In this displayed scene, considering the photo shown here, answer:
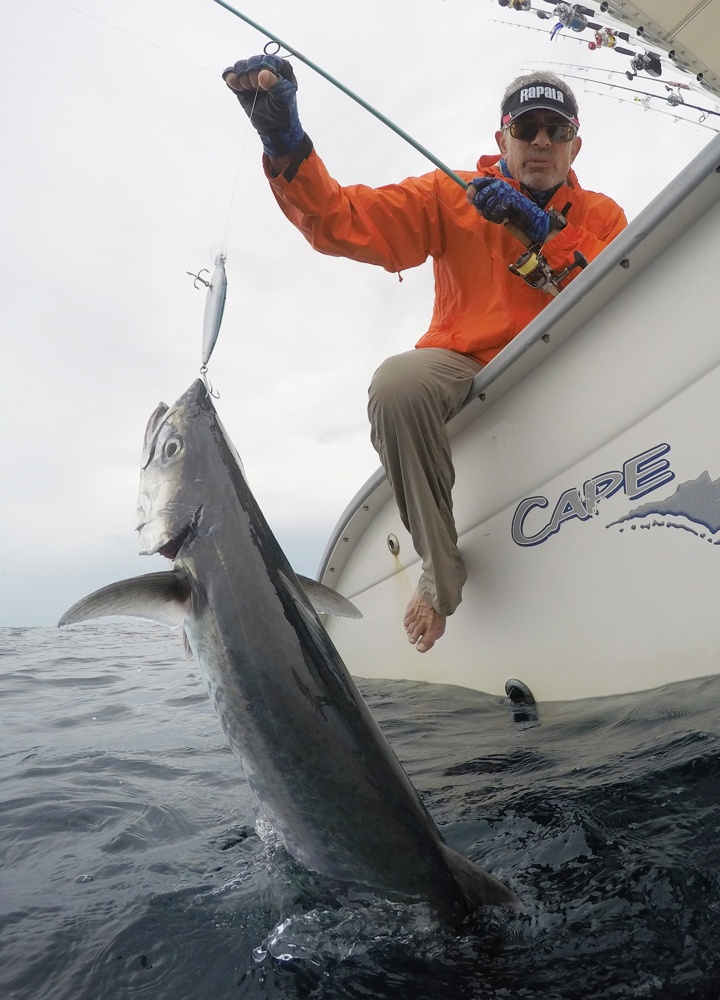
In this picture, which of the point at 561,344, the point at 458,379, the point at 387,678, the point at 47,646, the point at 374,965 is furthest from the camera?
the point at 47,646

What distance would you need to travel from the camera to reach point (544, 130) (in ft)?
10.4

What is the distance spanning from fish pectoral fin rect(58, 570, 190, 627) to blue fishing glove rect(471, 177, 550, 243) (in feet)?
7.29

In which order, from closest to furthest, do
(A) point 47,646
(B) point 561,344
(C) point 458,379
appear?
(B) point 561,344
(C) point 458,379
(A) point 47,646

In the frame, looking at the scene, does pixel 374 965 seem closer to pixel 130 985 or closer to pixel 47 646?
pixel 130 985

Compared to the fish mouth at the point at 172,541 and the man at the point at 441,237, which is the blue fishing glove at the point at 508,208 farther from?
the fish mouth at the point at 172,541

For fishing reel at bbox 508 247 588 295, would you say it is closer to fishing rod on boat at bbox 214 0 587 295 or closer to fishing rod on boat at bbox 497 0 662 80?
fishing rod on boat at bbox 214 0 587 295

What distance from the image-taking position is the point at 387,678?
3922 mm

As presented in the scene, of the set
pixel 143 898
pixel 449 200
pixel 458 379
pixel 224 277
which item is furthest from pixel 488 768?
pixel 449 200

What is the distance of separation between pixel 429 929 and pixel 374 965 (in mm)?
124

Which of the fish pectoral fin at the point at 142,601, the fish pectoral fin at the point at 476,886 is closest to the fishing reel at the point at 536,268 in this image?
the fish pectoral fin at the point at 142,601

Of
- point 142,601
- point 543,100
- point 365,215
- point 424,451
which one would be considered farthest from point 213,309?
→ point 543,100

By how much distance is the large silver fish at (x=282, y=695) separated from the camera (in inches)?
54.6

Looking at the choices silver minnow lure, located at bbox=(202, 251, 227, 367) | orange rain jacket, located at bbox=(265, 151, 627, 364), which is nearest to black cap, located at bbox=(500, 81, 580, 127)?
orange rain jacket, located at bbox=(265, 151, 627, 364)

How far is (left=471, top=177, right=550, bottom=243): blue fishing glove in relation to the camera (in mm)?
2936
